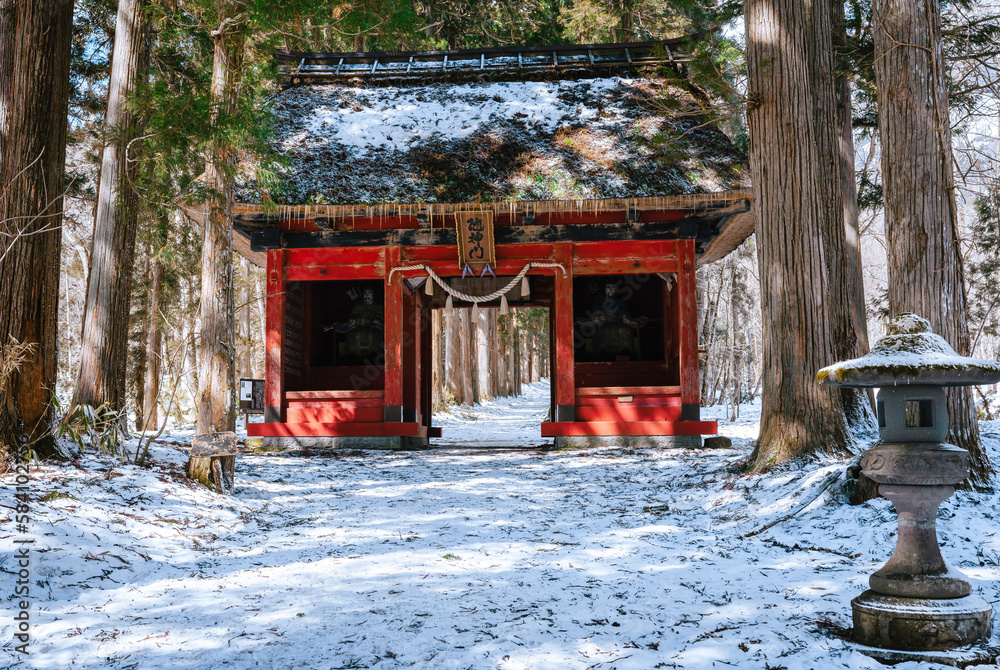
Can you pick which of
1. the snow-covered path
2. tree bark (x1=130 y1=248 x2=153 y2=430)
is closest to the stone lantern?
the snow-covered path

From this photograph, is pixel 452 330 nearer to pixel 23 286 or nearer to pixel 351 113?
pixel 351 113

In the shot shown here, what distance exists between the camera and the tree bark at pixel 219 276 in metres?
5.57

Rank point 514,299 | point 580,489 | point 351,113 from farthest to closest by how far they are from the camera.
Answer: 1. point 514,299
2. point 351,113
3. point 580,489

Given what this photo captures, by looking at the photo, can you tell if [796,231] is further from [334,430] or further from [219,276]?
[334,430]

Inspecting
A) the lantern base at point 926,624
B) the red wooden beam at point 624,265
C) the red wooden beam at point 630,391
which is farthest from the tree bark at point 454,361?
the lantern base at point 926,624

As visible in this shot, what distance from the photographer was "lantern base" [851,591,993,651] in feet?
8.55

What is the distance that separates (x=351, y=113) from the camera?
10891mm

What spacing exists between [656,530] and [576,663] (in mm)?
2450

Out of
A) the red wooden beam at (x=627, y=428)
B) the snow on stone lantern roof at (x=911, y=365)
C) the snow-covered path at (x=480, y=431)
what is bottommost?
the snow-covered path at (x=480, y=431)

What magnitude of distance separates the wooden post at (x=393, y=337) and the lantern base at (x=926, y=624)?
7.89 meters

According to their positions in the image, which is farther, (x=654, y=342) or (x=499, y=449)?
(x=654, y=342)

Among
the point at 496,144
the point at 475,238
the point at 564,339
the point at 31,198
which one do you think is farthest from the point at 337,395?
the point at 31,198

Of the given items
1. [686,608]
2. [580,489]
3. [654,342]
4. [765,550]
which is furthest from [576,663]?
[654,342]

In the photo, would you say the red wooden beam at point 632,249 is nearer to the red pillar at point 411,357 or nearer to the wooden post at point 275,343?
the red pillar at point 411,357
